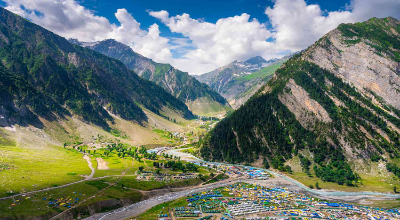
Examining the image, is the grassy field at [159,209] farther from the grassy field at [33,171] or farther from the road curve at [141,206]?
the grassy field at [33,171]

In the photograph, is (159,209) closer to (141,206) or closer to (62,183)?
(141,206)

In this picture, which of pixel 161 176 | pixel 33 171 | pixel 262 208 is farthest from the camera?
pixel 161 176

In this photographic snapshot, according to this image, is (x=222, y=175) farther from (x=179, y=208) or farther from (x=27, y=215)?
(x=27, y=215)

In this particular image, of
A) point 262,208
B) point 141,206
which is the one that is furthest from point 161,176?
point 262,208

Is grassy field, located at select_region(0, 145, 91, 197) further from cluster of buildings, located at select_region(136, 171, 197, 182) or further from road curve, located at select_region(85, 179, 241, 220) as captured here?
road curve, located at select_region(85, 179, 241, 220)

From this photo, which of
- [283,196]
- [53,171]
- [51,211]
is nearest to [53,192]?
[51,211]

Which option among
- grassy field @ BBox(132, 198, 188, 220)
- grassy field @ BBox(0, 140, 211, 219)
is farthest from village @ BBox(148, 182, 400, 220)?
grassy field @ BBox(0, 140, 211, 219)
